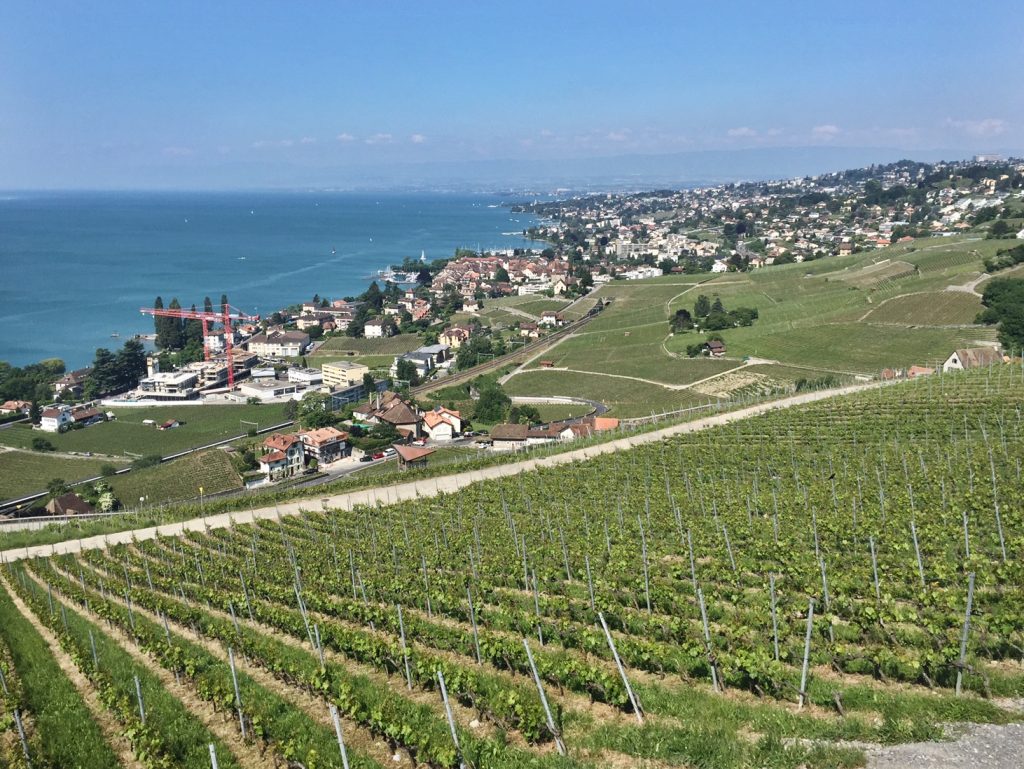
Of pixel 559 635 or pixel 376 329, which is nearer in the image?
pixel 559 635

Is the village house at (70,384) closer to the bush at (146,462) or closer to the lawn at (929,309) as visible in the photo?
the bush at (146,462)

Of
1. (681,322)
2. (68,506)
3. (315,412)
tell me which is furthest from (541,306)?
(68,506)

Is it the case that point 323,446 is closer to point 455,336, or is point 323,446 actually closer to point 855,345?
point 855,345

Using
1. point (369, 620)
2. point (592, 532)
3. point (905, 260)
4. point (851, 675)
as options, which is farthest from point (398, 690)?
point (905, 260)

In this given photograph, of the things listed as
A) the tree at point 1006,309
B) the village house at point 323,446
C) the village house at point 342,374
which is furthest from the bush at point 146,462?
the tree at point 1006,309

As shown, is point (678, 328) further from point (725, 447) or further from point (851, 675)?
point (851, 675)
